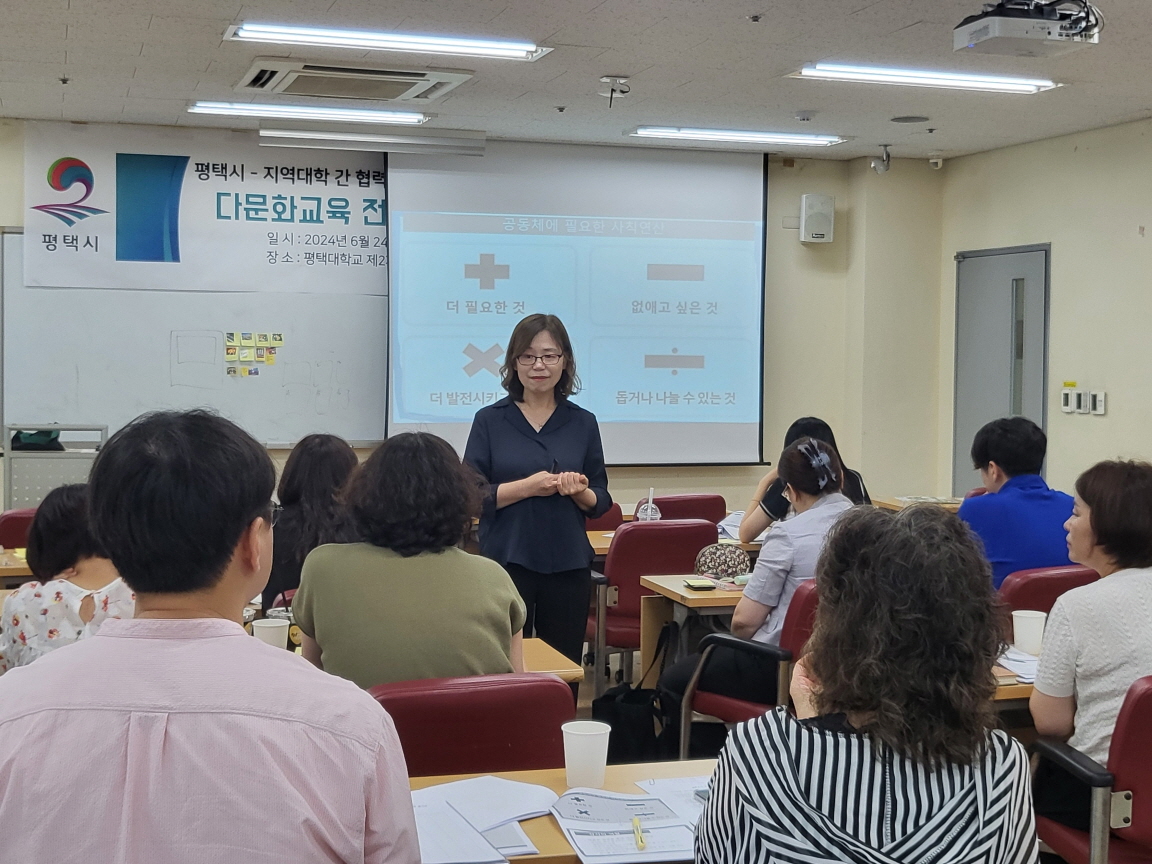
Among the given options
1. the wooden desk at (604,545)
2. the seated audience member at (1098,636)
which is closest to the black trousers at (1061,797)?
the seated audience member at (1098,636)

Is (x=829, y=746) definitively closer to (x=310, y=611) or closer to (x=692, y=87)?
(x=310, y=611)

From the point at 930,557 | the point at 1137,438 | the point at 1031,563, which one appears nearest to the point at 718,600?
the point at 1031,563

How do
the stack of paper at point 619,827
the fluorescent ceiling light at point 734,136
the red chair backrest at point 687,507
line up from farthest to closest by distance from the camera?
the fluorescent ceiling light at point 734,136 < the red chair backrest at point 687,507 < the stack of paper at point 619,827

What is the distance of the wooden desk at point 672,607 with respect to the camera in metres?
3.94

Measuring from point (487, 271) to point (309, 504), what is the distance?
386 cm

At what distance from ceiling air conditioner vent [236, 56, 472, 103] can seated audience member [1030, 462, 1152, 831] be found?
12.4 ft

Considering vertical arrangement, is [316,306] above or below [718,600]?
above

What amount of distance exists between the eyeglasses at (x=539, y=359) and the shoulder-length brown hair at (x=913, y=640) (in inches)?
91.8

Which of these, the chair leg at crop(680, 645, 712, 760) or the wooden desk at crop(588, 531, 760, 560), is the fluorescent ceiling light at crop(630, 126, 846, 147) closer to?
the wooden desk at crop(588, 531, 760, 560)

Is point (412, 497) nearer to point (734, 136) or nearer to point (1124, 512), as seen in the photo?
point (1124, 512)

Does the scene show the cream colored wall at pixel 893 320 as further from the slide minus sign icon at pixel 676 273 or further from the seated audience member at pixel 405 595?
the seated audience member at pixel 405 595

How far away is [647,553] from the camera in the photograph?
467 cm

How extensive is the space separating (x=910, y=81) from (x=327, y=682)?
200 inches

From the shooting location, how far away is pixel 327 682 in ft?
3.88
